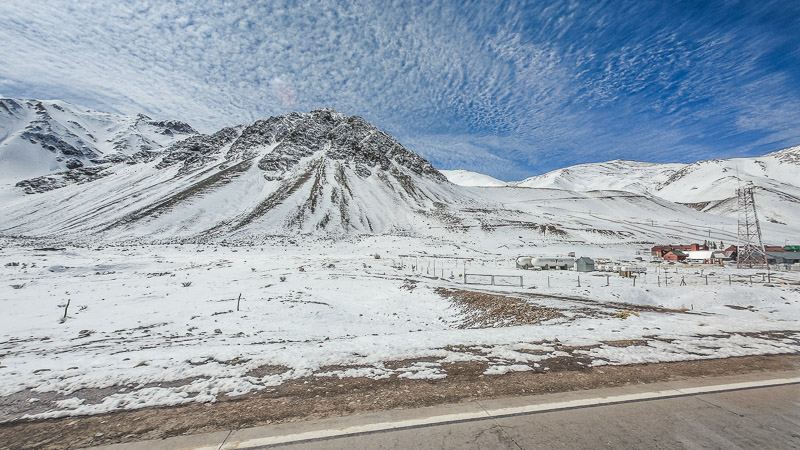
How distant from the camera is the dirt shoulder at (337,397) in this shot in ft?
14.8

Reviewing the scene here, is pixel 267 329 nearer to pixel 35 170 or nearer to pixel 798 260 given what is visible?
pixel 798 260

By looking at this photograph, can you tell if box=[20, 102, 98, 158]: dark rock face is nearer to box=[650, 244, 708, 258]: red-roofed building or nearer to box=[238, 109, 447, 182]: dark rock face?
box=[238, 109, 447, 182]: dark rock face

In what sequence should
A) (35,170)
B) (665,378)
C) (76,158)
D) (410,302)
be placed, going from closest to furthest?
(665,378), (410,302), (35,170), (76,158)

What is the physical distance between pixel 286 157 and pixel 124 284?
113 metres

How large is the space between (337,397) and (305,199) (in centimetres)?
10222

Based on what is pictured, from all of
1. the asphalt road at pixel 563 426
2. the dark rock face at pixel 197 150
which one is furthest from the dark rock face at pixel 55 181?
the asphalt road at pixel 563 426

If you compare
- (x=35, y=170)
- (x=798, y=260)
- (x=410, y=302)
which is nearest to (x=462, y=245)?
(x=410, y=302)

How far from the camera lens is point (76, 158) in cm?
18425

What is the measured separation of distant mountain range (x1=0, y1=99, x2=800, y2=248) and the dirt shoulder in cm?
6810

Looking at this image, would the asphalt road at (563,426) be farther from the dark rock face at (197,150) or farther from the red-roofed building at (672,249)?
the dark rock face at (197,150)

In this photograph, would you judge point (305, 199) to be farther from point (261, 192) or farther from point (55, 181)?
point (55, 181)

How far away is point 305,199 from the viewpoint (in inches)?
4035

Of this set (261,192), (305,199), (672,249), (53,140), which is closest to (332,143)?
(261,192)

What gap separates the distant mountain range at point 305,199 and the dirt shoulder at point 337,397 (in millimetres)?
68105
